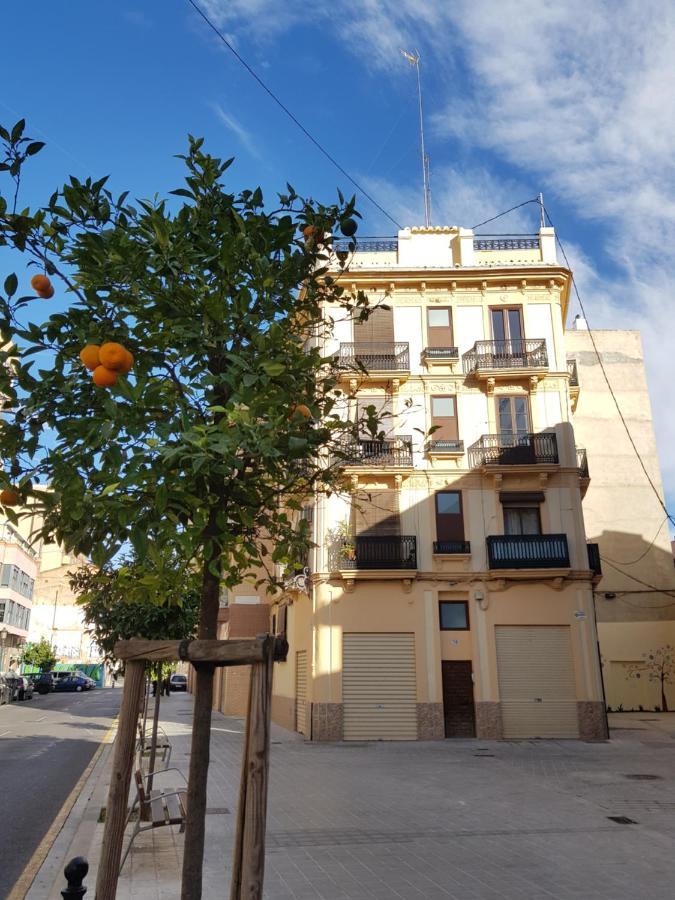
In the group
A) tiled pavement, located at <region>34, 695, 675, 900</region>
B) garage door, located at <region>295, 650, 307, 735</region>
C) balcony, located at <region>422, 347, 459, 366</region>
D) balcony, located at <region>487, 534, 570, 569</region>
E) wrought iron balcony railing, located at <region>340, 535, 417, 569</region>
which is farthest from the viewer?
balcony, located at <region>422, 347, 459, 366</region>

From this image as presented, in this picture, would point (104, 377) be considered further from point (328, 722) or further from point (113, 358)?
point (328, 722)

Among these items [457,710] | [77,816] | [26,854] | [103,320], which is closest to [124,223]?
[103,320]

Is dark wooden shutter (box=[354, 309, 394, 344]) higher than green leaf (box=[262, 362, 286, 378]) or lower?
higher

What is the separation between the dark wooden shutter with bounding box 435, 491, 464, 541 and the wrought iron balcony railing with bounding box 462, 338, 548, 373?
4339 millimetres

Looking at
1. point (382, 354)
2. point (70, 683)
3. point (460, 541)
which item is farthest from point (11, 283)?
point (70, 683)

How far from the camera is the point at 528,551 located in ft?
72.9

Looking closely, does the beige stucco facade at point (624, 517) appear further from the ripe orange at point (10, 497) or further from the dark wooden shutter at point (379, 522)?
the ripe orange at point (10, 497)

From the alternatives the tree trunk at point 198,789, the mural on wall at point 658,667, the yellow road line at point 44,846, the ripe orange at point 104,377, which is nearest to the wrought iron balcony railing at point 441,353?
the yellow road line at point 44,846

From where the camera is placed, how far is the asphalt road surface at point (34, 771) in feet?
28.7

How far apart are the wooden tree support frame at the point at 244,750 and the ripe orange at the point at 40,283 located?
235 cm

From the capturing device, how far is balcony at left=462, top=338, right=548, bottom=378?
2358cm

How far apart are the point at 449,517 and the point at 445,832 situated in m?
14.4

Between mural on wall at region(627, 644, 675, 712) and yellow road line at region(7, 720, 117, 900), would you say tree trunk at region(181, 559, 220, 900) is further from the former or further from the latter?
mural on wall at region(627, 644, 675, 712)

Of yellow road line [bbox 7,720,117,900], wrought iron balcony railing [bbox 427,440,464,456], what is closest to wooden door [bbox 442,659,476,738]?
wrought iron balcony railing [bbox 427,440,464,456]
